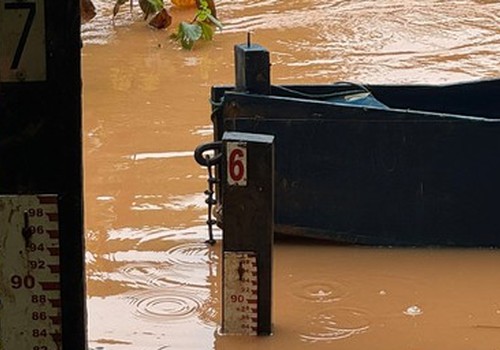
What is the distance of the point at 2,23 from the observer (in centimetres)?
264

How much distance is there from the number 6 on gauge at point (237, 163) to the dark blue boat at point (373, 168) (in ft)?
4.06

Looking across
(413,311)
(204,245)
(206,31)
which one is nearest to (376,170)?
(413,311)

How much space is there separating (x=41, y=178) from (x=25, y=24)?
0.38m

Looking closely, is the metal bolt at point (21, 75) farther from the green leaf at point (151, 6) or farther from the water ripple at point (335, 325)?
the green leaf at point (151, 6)

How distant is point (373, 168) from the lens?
675 cm

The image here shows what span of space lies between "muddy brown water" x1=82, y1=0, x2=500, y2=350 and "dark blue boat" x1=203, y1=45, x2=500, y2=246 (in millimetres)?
168

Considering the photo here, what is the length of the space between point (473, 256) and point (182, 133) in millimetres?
3126

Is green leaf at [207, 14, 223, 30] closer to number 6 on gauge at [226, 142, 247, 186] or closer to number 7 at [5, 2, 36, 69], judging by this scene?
number 6 on gauge at [226, 142, 247, 186]

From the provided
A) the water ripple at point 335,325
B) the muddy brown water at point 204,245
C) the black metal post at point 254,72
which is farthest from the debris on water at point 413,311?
the black metal post at point 254,72

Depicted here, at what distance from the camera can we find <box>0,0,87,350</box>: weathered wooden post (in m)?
2.68

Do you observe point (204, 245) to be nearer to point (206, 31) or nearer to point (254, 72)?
point (254, 72)

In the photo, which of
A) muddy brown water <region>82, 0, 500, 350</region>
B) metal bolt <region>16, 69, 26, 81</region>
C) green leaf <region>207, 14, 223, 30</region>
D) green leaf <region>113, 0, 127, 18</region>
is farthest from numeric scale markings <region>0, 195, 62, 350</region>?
green leaf <region>113, 0, 127, 18</region>

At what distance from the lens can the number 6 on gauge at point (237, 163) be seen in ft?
17.8

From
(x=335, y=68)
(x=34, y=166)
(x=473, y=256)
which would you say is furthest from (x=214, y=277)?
(x=335, y=68)
